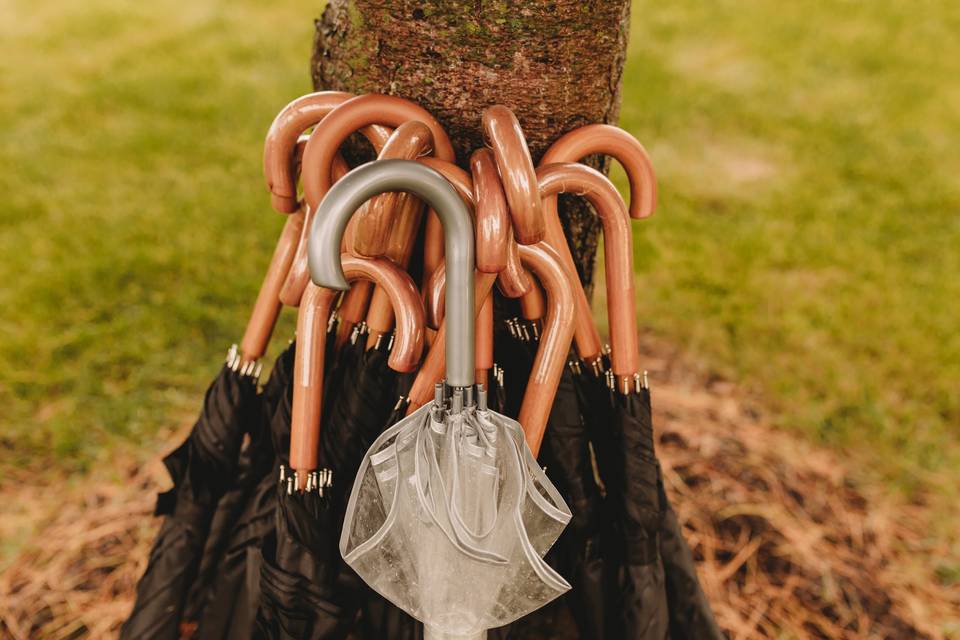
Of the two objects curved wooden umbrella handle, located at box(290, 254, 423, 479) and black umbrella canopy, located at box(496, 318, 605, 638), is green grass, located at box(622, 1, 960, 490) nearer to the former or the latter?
black umbrella canopy, located at box(496, 318, 605, 638)

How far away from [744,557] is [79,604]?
103 centimetres

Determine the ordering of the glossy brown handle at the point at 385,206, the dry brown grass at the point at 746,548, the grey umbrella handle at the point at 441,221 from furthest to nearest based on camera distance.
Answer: the dry brown grass at the point at 746,548 < the glossy brown handle at the point at 385,206 < the grey umbrella handle at the point at 441,221

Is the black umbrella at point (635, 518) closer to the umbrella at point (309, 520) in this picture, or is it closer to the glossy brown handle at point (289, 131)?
the umbrella at point (309, 520)

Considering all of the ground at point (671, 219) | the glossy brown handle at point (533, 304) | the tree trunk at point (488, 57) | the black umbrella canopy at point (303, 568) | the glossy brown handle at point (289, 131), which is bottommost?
the black umbrella canopy at point (303, 568)

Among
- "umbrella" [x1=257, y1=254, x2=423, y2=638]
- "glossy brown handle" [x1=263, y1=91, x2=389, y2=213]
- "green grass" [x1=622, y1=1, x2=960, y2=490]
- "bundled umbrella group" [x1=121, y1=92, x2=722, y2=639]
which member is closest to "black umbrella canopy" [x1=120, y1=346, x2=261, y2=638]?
"bundled umbrella group" [x1=121, y1=92, x2=722, y2=639]

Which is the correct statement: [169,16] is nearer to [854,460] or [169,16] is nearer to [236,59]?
[236,59]

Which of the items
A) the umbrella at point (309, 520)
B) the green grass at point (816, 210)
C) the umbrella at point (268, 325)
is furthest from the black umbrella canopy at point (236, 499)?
the green grass at point (816, 210)

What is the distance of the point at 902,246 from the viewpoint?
202 centimetres

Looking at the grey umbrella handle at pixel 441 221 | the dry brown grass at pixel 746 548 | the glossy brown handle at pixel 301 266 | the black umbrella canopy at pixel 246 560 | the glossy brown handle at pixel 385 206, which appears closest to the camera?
the grey umbrella handle at pixel 441 221

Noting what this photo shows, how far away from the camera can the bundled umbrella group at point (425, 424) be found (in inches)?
24.4

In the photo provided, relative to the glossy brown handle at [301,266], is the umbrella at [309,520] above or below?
below

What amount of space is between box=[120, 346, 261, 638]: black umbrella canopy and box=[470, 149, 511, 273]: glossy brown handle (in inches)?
15.5

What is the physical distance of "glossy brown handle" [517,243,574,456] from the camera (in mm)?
705

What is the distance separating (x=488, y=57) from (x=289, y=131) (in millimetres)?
210
